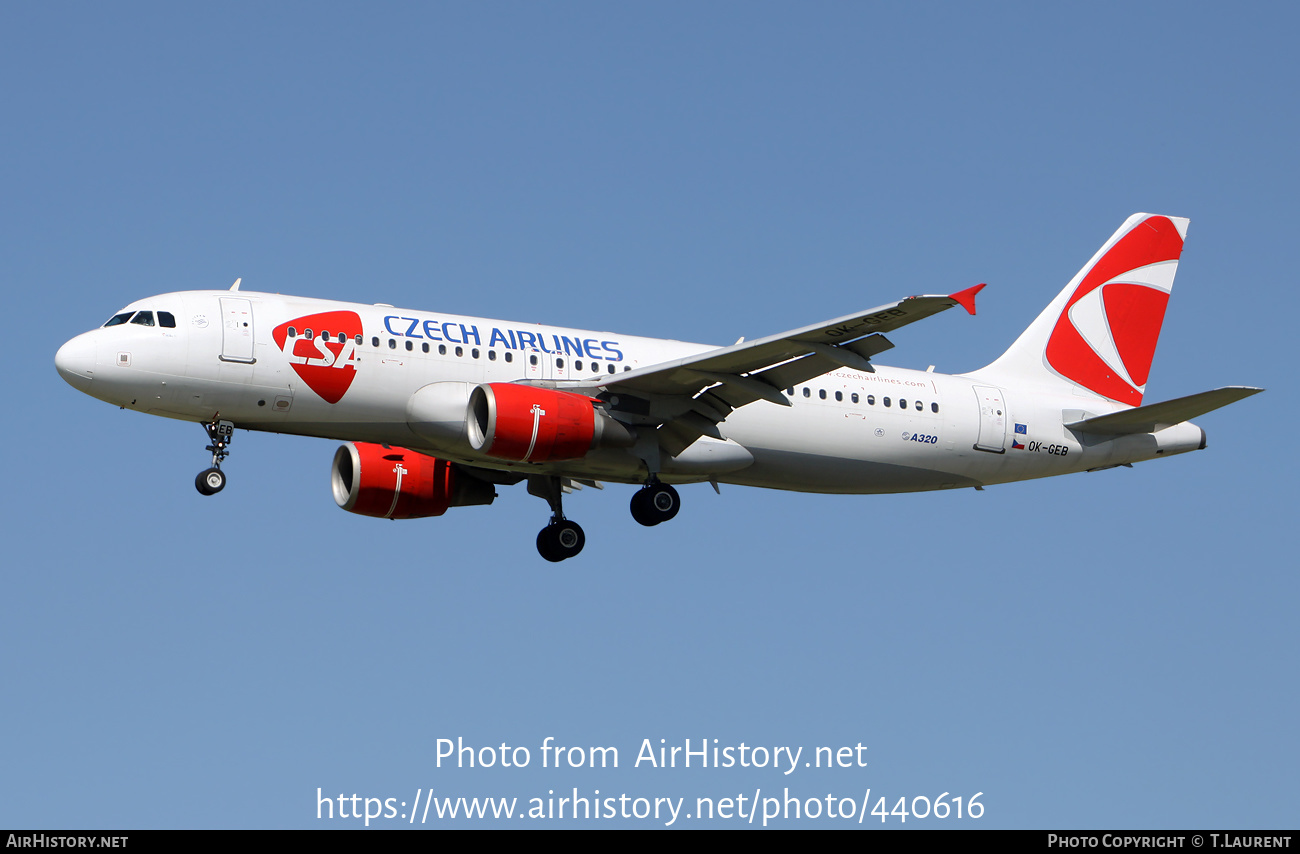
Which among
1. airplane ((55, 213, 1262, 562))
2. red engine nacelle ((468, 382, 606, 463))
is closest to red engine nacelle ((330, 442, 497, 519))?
airplane ((55, 213, 1262, 562))

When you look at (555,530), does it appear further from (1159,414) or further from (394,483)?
(1159,414)

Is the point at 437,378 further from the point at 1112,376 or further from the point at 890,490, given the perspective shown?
the point at 1112,376

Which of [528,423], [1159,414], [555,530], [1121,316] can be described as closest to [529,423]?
[528,423]

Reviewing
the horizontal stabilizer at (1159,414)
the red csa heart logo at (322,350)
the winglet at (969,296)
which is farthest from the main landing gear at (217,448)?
the horizontal stabilizer at (1159,414)

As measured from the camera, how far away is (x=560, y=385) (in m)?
31.7

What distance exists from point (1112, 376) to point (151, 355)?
22887 millimetres

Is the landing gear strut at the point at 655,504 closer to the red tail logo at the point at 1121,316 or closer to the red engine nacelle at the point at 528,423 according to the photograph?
the red engine nacelle at the point at 528,423

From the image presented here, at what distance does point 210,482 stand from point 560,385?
719 centimetres

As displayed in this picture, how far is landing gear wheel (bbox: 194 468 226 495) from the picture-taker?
29781 millimetres

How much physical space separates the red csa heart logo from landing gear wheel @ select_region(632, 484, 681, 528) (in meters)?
6.62

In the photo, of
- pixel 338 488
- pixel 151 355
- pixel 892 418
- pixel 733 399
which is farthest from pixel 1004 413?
pixel 151 355

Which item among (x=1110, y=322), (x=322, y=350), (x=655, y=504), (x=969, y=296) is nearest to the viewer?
(x=969, y=296)

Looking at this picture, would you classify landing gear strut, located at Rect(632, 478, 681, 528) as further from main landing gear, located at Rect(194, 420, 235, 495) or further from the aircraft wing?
main landing gear, located at Rect(194, 420, 235, 495)

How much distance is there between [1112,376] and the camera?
38.4 meters
